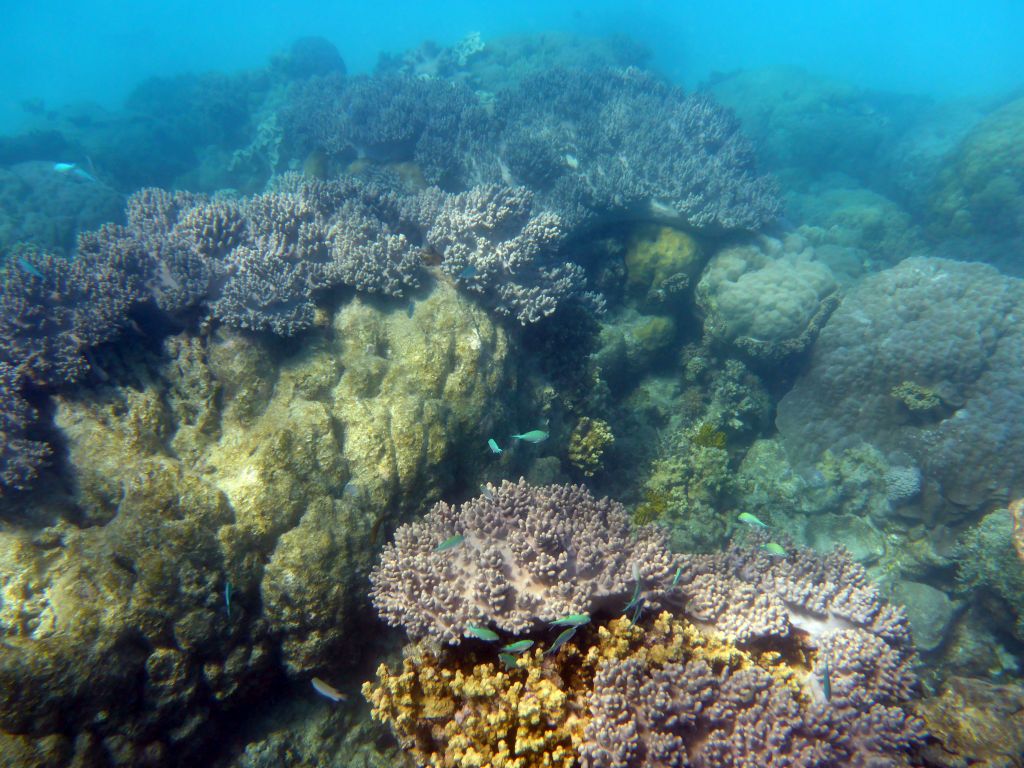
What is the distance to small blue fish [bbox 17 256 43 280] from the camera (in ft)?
15.0

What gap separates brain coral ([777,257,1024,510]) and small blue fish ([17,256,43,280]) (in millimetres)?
10176

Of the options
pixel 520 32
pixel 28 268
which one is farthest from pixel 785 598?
pixel 520 32

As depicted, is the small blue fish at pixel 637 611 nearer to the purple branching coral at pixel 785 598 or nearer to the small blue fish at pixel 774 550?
the purple branching coral at pixel 785 598

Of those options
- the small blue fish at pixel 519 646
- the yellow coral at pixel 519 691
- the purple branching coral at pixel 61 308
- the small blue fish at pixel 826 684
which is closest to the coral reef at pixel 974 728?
the small blue fish at pixel 826 684

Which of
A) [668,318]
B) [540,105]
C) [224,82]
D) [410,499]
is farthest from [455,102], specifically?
[224,82]

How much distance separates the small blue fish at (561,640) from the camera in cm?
311

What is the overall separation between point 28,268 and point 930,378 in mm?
11773

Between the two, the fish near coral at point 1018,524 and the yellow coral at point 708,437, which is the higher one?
the yellow coral at point 708,437

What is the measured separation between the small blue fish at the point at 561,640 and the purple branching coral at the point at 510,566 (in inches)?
7.2

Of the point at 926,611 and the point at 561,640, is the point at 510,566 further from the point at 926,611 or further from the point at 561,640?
the point at 926,611

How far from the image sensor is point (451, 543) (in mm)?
3631

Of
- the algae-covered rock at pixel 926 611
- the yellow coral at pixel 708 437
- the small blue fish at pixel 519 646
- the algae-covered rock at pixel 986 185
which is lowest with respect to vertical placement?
the algae-covered rock at pixel 926 611

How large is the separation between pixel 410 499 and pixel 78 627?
8.19 ft

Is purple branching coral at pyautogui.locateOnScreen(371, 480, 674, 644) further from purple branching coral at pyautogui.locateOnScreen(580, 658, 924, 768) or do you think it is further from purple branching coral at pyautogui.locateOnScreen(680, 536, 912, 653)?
purple branching coral at pyautogui.locateOnScreen(580, 658, 924, 768)
